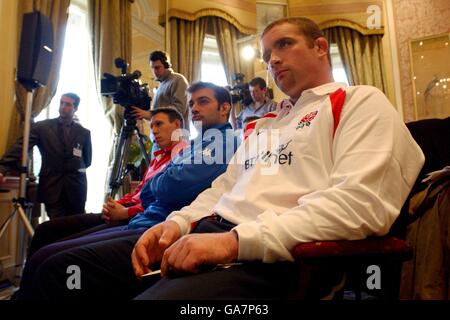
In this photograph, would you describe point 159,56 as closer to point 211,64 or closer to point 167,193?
point 167,193

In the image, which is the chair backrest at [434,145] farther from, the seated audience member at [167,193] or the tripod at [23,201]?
the tripod at [23,201]

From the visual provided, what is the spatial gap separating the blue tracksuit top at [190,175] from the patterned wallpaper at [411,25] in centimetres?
350

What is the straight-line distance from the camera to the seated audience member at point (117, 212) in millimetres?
1525

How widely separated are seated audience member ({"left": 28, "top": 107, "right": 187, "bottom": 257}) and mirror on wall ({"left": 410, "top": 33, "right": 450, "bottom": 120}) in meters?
3.27

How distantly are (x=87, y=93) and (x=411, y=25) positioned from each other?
12.9ft

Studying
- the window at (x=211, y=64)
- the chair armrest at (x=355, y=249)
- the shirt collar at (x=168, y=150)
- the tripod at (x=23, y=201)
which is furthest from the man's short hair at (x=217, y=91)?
the window at (x=211, y=64)

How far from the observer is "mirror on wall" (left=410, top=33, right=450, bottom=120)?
3.71 metres

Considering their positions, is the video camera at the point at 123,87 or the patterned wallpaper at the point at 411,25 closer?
the video camera at the point at 123,87

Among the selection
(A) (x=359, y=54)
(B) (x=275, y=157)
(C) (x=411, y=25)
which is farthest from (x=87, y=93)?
(C) (x=411, y=25)

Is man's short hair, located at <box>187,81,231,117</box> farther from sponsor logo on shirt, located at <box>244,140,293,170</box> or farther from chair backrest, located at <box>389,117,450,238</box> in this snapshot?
chair backrest, located at <box>389,117,450,238</box>

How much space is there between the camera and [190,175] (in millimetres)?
1311

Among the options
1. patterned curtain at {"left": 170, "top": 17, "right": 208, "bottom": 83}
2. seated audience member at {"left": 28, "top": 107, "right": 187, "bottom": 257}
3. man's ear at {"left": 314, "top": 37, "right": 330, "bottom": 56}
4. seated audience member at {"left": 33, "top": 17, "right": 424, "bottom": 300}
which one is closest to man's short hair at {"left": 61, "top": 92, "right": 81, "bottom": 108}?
seated audience member at {"left": 28, "top": 107, "right": 187, "bottom": 257}
